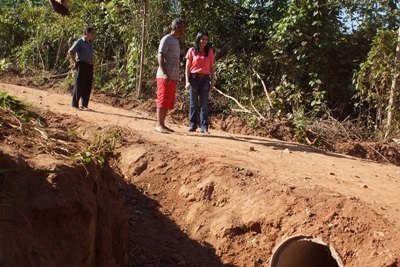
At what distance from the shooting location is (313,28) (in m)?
11.5

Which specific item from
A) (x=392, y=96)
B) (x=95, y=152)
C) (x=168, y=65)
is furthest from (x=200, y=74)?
(x=95, y=152)

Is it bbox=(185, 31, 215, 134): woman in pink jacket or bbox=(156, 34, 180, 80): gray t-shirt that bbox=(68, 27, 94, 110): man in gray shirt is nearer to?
bbox=(185, 31, 215, 134): woman in pink jacket

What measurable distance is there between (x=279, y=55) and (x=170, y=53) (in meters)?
4.77

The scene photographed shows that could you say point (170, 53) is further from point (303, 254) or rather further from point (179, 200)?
point (303, 254)

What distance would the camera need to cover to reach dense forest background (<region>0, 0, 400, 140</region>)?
1018 centimetres

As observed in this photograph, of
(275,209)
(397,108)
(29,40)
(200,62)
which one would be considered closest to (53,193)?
(275,209)

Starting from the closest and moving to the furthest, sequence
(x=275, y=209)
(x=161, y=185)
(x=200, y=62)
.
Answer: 1. (x=275, y=209)
2. (x=161, y=185)
3. (x=200, y=62)

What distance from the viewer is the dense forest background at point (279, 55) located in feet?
33.4

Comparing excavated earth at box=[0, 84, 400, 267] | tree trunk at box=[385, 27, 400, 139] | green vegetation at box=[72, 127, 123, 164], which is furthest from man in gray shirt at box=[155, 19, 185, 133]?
tree trunk at box=[385, 27, 400, 139]

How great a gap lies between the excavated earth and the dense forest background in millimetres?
2911

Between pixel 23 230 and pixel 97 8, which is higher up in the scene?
pixel 97 8

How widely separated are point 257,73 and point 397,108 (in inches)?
120

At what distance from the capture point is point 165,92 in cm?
752

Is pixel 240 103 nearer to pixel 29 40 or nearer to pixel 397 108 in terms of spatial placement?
pixel 397 108
